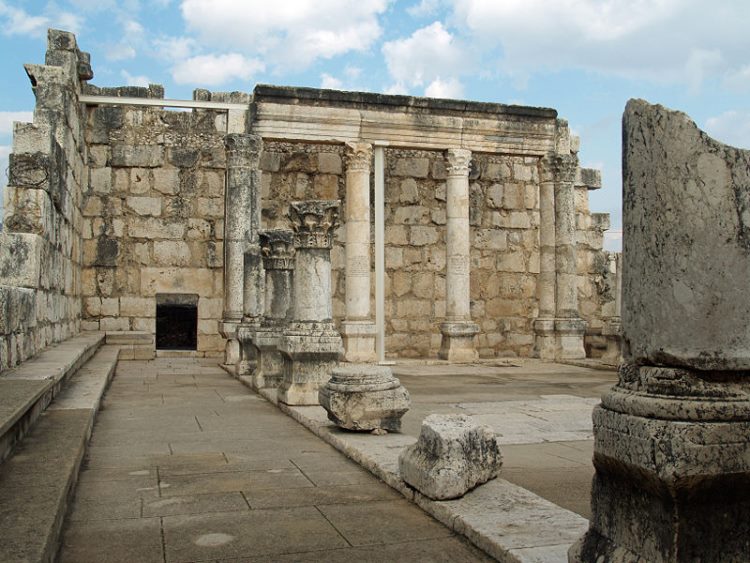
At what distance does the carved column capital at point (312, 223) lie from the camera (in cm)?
911

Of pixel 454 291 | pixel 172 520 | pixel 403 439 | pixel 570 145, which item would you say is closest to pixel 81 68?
pixel 454 291

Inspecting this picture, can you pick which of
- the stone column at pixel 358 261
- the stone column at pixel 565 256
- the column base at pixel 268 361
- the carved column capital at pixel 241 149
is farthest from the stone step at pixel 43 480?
the stone column at pixel 565 256

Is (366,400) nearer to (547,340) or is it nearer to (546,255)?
(547,340)

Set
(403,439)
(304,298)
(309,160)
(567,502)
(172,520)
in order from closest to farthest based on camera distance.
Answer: (172,520) < (567,502) < (403,439) < (304,298) < (309,160)

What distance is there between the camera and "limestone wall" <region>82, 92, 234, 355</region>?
16516 millimetres

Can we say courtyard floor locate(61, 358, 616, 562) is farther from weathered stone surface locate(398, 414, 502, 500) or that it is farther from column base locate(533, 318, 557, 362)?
column base locate(533, 318, 557, 362)

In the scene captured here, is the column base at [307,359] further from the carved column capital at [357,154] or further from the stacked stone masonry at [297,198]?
the carved column capital at [357,154]

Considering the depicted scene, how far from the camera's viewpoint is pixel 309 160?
1784 cm

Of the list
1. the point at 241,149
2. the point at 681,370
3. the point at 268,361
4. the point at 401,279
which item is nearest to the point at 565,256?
the point at 401,279

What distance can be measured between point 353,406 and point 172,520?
2.55 meters

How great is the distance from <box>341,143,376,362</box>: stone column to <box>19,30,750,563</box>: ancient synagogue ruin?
0.15 ft

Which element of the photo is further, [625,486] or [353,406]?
[353,406]

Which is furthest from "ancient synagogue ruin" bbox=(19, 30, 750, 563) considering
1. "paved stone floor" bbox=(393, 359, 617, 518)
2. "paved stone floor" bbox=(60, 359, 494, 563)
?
"paved stone floor" bbox=(393, 359, 617, 518)

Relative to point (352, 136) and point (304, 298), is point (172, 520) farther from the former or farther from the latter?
point (352, 136)
